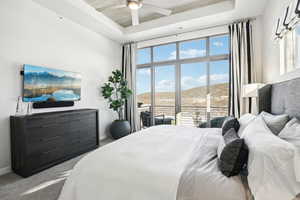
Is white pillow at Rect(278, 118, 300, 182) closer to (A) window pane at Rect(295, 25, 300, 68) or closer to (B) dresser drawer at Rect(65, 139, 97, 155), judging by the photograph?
(A) window pane at Rect(295, 25, 300, 68)

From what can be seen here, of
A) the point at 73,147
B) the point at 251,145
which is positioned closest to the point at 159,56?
the point at 73,147

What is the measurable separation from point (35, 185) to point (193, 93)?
3.83 m

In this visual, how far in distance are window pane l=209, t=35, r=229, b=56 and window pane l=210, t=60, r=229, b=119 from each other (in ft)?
0.84

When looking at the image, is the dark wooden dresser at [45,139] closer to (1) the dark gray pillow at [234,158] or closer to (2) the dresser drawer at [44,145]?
(2) the dresser drawer at [44,145]

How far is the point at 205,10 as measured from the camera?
3334 millimetres

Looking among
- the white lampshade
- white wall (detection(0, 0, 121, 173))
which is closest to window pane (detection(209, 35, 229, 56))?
Result: the white lampshade

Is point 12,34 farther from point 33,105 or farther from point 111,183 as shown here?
point 111,183

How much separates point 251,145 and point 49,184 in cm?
254

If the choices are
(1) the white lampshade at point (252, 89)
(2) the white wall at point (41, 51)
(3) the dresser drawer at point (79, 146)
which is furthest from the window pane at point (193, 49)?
(3) the dresser drawer at point (79, 146)

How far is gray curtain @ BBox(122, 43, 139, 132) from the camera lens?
189 inches

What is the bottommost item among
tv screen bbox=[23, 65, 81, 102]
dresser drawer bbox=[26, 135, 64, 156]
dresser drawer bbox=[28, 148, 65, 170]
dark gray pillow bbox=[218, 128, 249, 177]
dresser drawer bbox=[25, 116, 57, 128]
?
dresser drawer bbox=[28, 148, 65, 170]

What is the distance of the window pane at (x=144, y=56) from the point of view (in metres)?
4.87

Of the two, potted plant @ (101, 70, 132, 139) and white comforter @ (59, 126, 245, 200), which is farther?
potted plant @ (101, 70, 132, 139)

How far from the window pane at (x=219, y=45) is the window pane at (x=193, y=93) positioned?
0.39 metres
